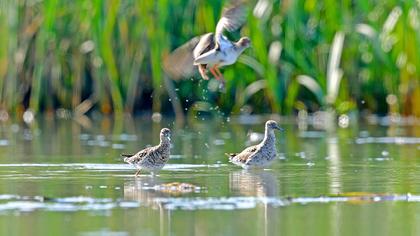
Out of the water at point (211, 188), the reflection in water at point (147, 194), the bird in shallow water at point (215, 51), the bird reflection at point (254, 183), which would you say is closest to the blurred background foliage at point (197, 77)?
the water at point (211, 188)

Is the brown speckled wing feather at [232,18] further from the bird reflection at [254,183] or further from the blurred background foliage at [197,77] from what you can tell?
the blurred background foliage at [197,77]

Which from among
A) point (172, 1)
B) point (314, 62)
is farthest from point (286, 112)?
point (172, 1)

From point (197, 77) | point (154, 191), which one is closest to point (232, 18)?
point (154, 191)

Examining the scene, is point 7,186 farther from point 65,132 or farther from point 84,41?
point 84,41

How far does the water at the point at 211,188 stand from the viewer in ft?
24.3

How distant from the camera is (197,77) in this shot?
17.6 m

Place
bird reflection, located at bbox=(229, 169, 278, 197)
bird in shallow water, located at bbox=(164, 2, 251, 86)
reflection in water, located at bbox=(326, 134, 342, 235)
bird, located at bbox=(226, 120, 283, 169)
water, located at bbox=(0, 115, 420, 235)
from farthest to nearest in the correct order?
bird, located at bbox=(226, 120, 283, 169) < bird in shallow water, located at bbox=(164, 2, 251, 86) < bird reflection, located at bbox=(229, 169, 278, 197) < reflection in water, located at bbox=(326, 134, 342, 235) < water, located at bbox=(0, 115, 420, 235)

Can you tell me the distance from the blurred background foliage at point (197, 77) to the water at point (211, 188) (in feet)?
5.90

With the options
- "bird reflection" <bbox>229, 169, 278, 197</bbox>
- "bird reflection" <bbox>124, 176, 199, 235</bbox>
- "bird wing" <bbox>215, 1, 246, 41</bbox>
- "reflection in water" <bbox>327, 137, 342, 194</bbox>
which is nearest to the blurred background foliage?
"reflection in water" <bbox>327, 137, 342, 194</bbox>

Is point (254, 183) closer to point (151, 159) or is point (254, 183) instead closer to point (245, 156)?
point (151, 159)

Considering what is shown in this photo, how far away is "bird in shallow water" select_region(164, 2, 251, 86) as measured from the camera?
9914 millimetres

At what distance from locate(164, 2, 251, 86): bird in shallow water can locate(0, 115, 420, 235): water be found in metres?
0.86

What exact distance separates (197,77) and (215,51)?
7659mm

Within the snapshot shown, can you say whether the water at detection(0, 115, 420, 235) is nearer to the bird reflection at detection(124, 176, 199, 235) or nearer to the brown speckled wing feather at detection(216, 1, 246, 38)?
the bird reflection at detection(124, 176, 199, 235)
